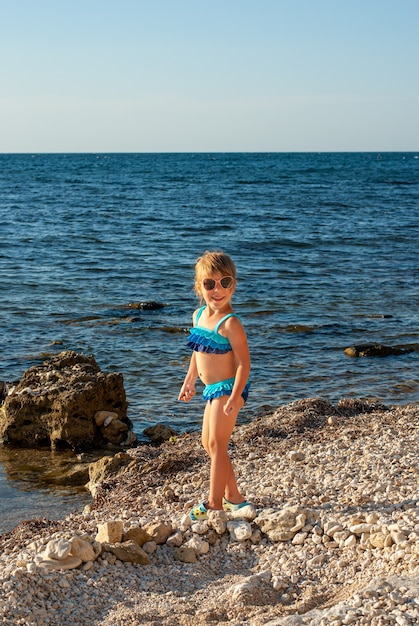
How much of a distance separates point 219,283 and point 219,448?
3.74ft

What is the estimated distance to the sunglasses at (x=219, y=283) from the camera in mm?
5363

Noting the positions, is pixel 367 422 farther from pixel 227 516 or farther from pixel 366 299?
pixel 366 299

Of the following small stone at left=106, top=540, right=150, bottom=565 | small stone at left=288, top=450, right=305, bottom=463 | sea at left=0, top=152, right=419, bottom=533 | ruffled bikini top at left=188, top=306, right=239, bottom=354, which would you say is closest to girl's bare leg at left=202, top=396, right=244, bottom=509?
ruffled bikini top at left=188, top=306, right=239, bottom=354

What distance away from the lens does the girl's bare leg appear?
5.42m

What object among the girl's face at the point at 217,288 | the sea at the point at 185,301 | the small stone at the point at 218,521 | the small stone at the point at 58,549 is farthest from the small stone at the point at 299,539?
the sea at the point at 185,301

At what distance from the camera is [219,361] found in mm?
5410

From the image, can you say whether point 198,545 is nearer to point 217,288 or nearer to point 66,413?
point 217,288

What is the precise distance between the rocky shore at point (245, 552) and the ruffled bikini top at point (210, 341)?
1.11 m

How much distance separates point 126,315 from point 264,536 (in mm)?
10220

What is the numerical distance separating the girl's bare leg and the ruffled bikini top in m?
0.34

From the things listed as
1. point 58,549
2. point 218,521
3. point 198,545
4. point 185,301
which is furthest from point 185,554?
point 185,301

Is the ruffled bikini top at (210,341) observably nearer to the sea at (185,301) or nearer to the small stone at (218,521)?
the small stone at (218,521)

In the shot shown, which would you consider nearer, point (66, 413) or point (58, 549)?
point (58, 549)

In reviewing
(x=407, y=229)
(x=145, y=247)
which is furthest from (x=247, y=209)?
(x=145, y=247)
